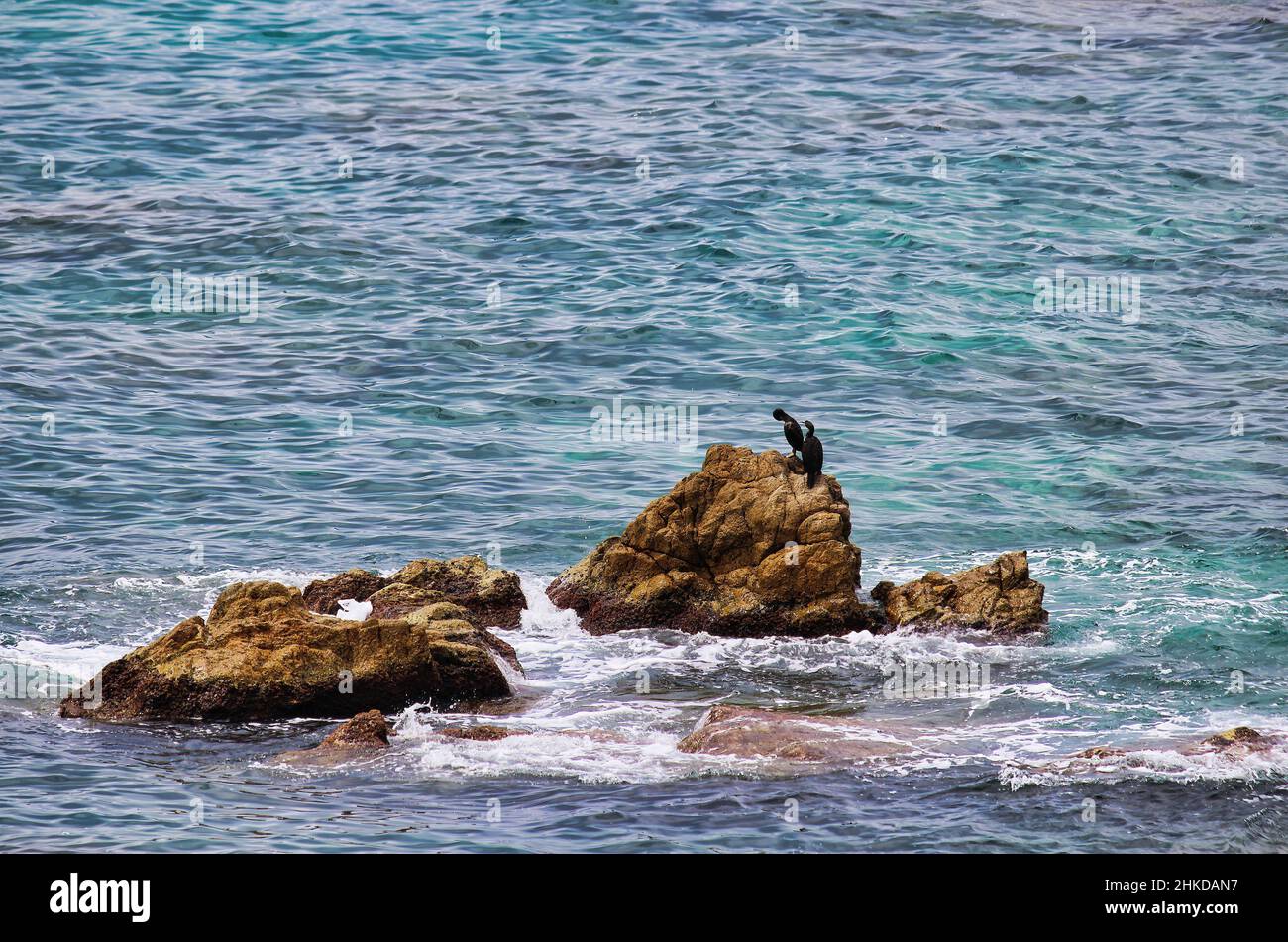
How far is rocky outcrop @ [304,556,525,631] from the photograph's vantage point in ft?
54.5

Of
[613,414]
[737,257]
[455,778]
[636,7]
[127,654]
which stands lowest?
[455,778]

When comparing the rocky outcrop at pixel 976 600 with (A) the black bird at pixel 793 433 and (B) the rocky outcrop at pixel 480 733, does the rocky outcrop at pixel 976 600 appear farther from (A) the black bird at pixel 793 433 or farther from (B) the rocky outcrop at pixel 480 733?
(B) the rocky outcrop at pixel 480 733

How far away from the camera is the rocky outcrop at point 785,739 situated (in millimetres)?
12938

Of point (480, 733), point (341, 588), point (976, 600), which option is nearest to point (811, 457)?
point (976, 600)

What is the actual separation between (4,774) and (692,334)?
55.2 ft

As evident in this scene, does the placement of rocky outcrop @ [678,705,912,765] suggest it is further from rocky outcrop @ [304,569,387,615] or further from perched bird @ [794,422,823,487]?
rocky outcrop @ [304,569,387,615]

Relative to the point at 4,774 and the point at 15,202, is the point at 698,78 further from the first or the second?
the point at 4,774

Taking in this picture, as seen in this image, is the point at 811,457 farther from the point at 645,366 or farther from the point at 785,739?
the point at 645,366

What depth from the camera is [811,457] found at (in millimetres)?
17109

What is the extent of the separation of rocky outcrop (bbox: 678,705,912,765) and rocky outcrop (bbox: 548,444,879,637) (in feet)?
9.74

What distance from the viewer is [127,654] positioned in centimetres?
1437

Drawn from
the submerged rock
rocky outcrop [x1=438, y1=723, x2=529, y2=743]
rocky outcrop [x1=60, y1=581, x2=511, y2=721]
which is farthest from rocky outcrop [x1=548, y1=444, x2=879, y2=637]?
the submerged rock

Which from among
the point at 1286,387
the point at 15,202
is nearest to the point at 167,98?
the point at 15,202

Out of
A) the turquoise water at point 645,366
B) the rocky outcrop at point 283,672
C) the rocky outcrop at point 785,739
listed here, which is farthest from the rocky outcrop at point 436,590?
the rocky outcrop at point 785,739
